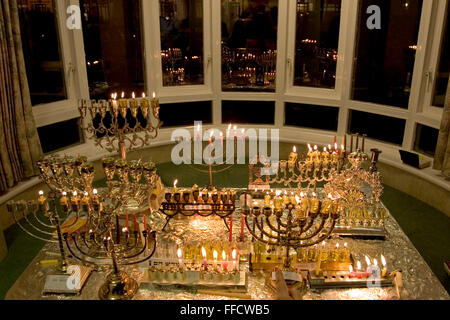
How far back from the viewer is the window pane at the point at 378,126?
16.1ft

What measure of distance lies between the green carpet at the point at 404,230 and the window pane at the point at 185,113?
984mm

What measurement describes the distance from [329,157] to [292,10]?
2.65m

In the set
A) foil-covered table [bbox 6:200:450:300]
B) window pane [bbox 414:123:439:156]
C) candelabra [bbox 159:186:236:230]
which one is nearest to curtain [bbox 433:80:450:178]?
window pane [bbox 414:123:439:156]

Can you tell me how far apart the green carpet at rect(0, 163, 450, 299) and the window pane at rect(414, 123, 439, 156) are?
1.89ft

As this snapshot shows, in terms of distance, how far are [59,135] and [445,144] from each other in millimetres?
4132

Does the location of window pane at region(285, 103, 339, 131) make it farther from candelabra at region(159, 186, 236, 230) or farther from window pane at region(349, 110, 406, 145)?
candelabra at region(159, 186, 236, 230)

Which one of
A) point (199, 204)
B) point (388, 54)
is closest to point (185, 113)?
point (388, 54)

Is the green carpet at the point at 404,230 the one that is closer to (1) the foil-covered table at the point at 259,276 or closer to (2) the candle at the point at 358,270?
(1) the foil-covered table at the point at 259,276

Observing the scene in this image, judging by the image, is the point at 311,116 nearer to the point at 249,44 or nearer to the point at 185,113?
the point at 249,44

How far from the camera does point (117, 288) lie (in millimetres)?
2150

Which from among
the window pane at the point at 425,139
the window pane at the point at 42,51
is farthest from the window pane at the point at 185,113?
the window pane at the point at 425,139
